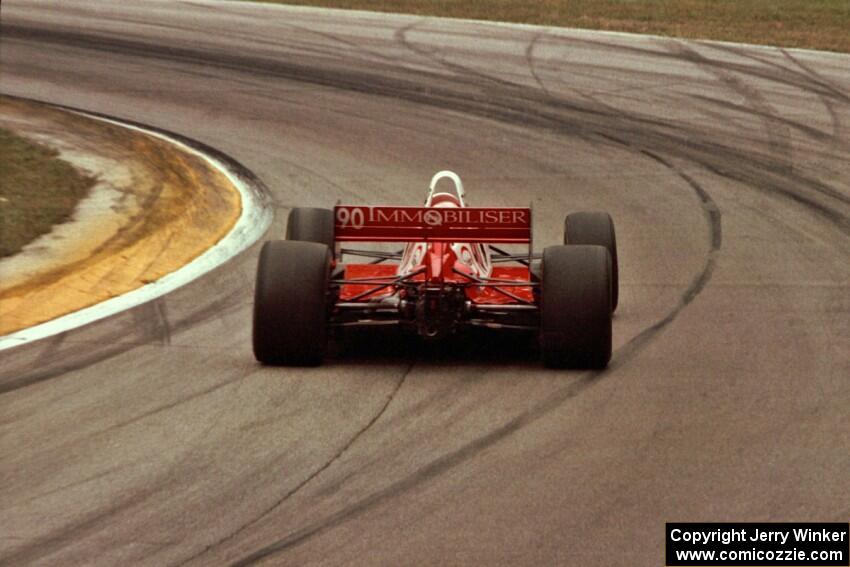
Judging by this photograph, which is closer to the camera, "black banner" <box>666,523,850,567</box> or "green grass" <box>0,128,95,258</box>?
"black banner" <box>666,523,850,567</box>

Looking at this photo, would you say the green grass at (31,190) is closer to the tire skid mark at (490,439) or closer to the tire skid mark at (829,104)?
the tire skid mark at (490,439)

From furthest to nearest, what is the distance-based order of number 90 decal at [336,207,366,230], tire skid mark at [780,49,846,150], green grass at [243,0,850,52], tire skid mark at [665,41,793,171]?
green grass at [243,0,850,52] → tire skid mark at [780,49,846,150] → tire skid mark at [665,41,793,171] → number 90 decal at [336,207,366,230]

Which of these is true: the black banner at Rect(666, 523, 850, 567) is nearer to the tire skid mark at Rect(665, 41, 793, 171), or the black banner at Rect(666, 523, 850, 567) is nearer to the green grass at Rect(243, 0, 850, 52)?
the tire skid mark at Rect(665, 41, 793, 171)

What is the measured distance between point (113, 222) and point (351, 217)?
3836 millimetres

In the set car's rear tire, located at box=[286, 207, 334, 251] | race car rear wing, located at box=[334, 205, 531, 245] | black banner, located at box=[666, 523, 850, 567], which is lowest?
black banner, located at box=[666, 523, 850, 567]

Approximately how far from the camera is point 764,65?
25.6 m

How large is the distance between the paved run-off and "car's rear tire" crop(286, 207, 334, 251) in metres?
1.47

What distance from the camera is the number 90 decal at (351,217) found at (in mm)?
11969

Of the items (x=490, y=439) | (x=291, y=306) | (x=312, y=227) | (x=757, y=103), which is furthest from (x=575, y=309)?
(x=757, y=103)

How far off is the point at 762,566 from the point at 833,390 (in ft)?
10.6

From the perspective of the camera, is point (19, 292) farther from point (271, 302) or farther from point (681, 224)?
point (681, 224)

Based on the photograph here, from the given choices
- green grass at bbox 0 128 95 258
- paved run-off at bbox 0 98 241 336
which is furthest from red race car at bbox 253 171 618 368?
green grass at bbox 0 128 95 258

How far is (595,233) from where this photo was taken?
1283 centimetres

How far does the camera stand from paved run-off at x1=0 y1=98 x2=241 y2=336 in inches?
517
